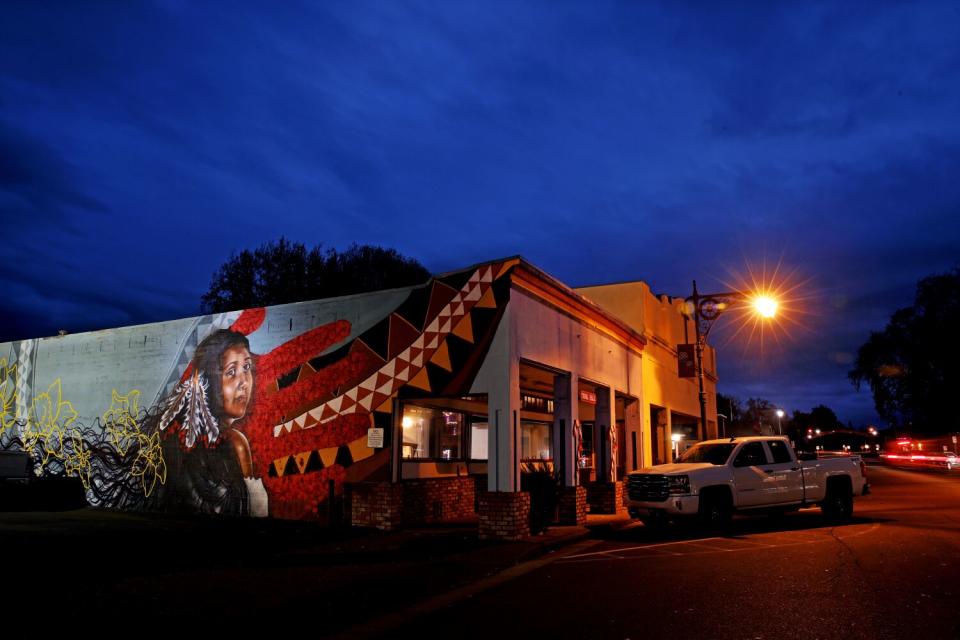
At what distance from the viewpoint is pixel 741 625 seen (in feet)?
23.0

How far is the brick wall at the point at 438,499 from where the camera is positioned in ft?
53.4

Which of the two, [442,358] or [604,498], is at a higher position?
[442,358]

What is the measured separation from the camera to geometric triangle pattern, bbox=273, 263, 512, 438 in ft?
48.6

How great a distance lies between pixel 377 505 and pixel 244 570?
5235 millimetres

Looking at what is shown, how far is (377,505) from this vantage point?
15023 millimetres

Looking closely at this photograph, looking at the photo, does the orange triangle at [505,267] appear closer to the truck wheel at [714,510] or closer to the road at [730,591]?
the road at [730,591]

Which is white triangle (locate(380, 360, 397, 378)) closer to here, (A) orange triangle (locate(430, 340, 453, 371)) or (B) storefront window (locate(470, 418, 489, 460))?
(A) orange triangle (locate(430, 340, 453, 371))

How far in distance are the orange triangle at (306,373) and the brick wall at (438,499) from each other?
331 cm

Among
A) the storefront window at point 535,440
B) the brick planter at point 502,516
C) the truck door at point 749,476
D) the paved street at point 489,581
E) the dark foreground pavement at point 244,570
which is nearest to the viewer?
the paved street at point 489,581

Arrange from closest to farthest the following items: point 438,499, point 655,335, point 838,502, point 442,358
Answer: point 442,358
point 838,502
point 438,499
point 655,335

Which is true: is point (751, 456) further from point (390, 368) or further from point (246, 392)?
point (246, 392)

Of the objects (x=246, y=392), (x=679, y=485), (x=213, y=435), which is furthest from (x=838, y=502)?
(x=213, y=435)

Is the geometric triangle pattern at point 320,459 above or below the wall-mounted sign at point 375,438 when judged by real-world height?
below

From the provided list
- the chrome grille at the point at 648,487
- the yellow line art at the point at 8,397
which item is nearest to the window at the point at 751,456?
the chrome grille at the point at 648,487
